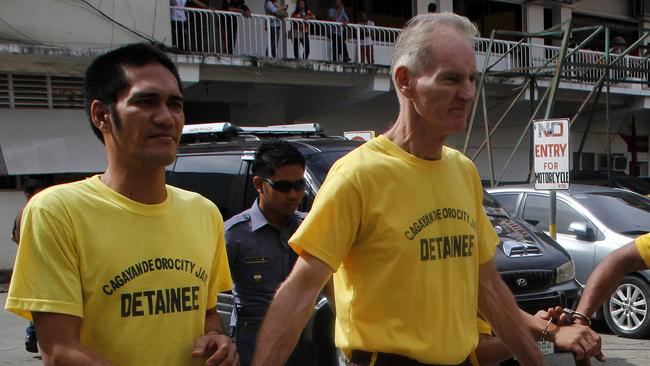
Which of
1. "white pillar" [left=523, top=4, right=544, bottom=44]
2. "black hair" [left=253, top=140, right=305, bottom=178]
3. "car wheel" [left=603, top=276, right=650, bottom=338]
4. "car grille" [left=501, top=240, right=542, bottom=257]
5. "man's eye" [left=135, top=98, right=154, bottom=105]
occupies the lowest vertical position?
"car wheel" [left=603, top=276, right=650, bottom=338]

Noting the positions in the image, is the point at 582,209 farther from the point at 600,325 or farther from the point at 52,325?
the point at 52,325

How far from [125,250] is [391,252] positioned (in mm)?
808

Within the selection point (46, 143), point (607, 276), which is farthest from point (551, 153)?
point (46, 143)

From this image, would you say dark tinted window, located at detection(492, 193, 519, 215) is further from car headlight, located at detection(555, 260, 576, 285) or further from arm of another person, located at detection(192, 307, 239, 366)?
arm of another person, located at detection(192, 307, 239, 366)

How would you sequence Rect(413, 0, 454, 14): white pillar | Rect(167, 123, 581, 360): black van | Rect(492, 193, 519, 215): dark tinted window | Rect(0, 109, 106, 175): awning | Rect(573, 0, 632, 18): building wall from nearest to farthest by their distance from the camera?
Rect(167, 123, 581, 360): black van < Rect(492, 193, 519, 215): dark tinted window < Rect(0, 109, 106, 175): awning < Rect(413, 0, 454, 14): white pillar < Rect(573, 0, 632, 18): building wall

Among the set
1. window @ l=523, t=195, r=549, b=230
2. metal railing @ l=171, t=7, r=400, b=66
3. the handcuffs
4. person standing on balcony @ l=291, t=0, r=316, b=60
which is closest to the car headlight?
window @ l=523, t=195, r=549, b=230

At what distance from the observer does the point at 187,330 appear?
220 cm

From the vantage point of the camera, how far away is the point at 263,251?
3.98 m

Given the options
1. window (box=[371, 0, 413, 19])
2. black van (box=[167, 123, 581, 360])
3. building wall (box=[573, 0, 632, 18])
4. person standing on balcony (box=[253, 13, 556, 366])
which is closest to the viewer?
person standing on balcony (box=[253, 13, 556, 366])

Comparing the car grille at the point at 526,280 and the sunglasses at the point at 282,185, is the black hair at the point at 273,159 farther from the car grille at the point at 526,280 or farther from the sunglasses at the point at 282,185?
the car grille at the point at 526,280

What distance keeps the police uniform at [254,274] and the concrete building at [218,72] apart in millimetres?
10245

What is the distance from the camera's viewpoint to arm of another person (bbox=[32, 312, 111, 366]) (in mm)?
1938

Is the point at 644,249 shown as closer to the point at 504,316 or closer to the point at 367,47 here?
the point at 504,316

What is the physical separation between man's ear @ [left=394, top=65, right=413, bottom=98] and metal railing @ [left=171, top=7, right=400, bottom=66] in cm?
1218
